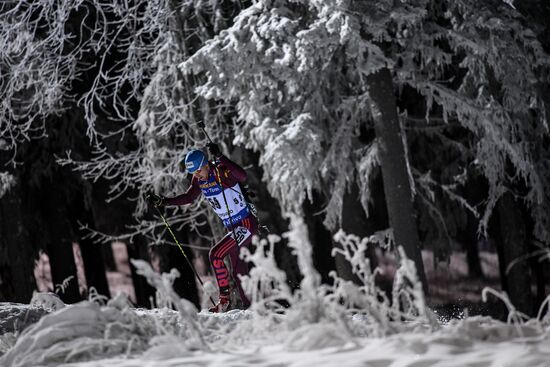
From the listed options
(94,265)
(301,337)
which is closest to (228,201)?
(301,337)

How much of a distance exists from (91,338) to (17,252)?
42.5 feet

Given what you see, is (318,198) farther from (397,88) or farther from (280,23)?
(280,23)

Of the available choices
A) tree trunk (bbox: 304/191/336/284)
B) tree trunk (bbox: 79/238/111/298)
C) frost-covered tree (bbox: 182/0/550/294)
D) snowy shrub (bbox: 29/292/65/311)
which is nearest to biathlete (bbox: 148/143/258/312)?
frost-covered tree (bbox: 182/0/550/294)

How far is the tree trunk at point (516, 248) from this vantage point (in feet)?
52.6

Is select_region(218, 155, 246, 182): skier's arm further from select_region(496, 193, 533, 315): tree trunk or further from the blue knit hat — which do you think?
select_region(496, 193, 533, 315): tree trunk

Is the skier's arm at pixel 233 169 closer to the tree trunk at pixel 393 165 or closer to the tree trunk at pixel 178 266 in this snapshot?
the tree trunk at pixel 393 165

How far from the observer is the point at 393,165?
11.8 m

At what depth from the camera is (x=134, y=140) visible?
1728cm

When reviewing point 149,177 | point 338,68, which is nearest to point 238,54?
point 338,68

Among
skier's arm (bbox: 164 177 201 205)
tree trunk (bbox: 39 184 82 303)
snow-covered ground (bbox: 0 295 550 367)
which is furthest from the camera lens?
tree trunk (bbox: 39 184 82 303)

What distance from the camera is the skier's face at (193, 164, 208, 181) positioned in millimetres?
8938

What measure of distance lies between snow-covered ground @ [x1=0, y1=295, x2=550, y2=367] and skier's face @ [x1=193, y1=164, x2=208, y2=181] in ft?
13.3

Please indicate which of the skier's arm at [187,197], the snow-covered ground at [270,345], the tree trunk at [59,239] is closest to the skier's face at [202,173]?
the skier's arm at [187,197]

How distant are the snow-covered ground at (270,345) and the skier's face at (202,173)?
4.04 metres
